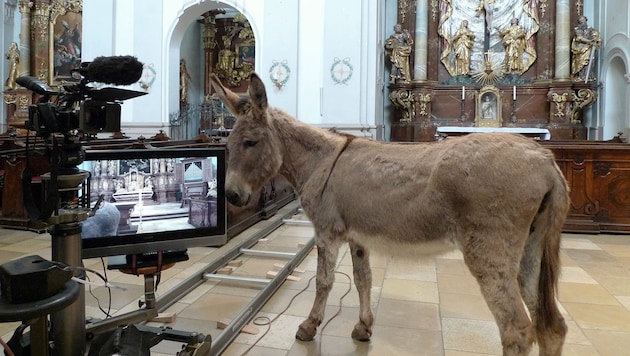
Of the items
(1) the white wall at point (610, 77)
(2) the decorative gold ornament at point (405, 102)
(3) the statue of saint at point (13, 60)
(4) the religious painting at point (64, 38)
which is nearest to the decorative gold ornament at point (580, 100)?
(1) the white wall at point (610, 77)

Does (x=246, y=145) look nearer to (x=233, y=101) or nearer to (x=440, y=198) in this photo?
(x=233, y=101)

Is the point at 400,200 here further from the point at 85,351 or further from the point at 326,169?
the point at 85,351

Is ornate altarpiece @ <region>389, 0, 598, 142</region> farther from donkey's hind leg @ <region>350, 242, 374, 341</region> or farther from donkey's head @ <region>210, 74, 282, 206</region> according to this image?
donkey's head @ <region>210, 74, 282, 206</region>

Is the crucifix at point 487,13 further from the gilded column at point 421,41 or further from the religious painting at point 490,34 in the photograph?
the gilded column at point 421,41

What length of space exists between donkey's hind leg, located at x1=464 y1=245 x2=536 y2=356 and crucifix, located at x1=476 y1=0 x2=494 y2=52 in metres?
14.3

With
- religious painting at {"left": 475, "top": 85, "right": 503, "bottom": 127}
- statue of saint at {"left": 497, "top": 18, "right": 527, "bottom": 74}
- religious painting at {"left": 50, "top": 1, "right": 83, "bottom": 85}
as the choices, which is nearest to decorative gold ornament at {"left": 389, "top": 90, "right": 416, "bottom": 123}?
religious painting at {"left": 475, "top": 85, "right": 503, "bottom": 127}

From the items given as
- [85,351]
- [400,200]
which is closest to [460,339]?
[400,200]

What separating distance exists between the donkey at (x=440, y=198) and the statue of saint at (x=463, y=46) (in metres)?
13.0

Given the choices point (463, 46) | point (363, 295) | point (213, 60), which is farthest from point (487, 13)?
point (363, 295)

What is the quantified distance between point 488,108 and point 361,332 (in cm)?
1291

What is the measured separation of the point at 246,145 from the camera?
10.7 ft

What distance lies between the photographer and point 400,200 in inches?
110

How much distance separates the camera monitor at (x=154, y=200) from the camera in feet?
10.3

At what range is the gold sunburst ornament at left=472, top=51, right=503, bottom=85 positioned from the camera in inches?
591
